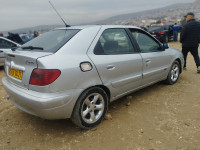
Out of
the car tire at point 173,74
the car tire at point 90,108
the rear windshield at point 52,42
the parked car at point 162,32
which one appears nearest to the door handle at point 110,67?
the car tire at point 90,108

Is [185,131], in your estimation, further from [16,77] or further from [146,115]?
[16,77]

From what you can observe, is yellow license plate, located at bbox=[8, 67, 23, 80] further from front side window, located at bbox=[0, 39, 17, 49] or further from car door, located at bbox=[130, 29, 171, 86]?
front side window, located at bbox=[0, 39, 17, 49]

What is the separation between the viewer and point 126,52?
3.11 metres

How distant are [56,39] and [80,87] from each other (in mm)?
885

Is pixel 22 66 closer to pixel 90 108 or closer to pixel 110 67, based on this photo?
pixel 90 108

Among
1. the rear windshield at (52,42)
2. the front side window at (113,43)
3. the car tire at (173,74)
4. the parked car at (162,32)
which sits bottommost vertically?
the parked car at (162,32)

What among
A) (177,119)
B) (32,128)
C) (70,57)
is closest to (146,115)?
(177,119)

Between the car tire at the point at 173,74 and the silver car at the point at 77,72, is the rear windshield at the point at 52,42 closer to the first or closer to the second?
the silver car at the point at 77,72

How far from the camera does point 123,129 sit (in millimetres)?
2658

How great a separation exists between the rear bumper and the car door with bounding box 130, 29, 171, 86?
5.47ft

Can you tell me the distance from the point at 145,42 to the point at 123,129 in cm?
191

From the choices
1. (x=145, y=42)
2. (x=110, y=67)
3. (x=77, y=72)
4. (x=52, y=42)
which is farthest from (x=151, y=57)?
(x=52, y=42)

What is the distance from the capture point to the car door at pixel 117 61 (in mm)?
2648

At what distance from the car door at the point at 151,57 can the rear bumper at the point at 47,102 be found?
5.47ft
